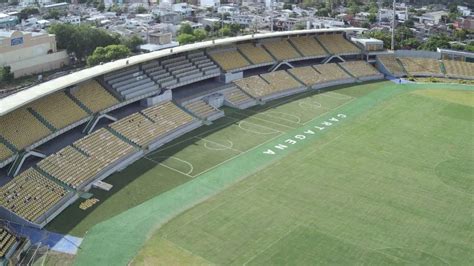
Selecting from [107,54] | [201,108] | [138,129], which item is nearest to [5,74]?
[107,54]

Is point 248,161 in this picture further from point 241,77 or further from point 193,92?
point 241,77

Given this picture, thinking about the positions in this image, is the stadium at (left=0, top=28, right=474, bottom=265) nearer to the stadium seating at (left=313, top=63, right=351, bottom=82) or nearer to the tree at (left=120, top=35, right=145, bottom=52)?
the stadium seating at (left=313, top=63, right=351, bottom=82)

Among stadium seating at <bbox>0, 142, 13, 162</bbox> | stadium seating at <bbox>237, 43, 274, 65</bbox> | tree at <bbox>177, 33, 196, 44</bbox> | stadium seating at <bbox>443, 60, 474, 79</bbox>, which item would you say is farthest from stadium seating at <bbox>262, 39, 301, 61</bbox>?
Answer: stadium seating at <bbox>0, 142, 13, 162</bbox>

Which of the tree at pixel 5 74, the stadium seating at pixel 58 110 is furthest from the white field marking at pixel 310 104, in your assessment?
the tree at pixel 5 74

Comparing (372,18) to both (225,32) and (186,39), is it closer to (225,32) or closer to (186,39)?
(225,32)

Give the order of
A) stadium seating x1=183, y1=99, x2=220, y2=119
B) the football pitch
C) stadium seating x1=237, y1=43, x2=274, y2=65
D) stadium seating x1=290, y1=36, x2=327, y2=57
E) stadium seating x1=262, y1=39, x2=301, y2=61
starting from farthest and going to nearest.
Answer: stadium seating x1=290, y1=36, x2=327, y2=57 → stadium seating x1=262, y1=39, x2=301, y2=61 → stadium seating x1=237, y1=43, x2=274, y2=65 → stadium seating x1=183, y1=99, x2=220, y2=119 → the football pitch

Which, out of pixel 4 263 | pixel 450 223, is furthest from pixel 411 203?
pixel 4 263
